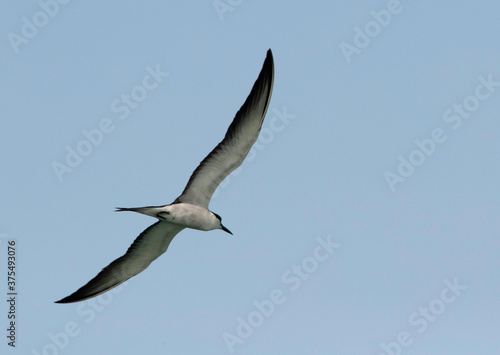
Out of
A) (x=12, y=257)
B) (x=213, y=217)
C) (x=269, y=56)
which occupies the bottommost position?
(x=213, y=217)

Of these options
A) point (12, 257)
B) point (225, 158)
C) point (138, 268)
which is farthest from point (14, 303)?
point (225, 158)

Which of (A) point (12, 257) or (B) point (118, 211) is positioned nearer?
(B) point (118, 211)

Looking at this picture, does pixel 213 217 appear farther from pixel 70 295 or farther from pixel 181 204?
pixel 70 295

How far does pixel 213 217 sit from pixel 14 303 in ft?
20.6

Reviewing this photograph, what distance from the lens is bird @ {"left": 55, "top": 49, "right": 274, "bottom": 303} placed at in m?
21.1

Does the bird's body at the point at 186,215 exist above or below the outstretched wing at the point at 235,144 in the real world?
below

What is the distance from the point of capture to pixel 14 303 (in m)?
24.0

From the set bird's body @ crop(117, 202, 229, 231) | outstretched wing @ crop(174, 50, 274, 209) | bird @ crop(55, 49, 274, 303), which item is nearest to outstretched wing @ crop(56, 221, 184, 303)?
bird @ crop(55, 49, 274, 303)

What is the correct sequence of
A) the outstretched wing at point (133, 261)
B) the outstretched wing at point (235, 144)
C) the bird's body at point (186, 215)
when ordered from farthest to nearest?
the outstretched wing at point (133, 261), the bird's body at point (186, 215), the outstretched wing at point (235, 144)

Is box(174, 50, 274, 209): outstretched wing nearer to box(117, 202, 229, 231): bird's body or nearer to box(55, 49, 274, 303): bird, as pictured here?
box(55, 49, 274, 303): bird

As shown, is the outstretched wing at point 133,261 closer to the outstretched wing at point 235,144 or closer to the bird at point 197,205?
Answer: the bird at point 197,205

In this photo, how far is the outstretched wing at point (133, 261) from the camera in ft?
77.1

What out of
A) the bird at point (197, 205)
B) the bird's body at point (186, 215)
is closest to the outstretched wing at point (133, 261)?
the bird at point (197, 205)

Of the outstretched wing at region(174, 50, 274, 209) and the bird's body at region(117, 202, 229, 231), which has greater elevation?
the outstretched wing at region(174, 50, 274, 209)
